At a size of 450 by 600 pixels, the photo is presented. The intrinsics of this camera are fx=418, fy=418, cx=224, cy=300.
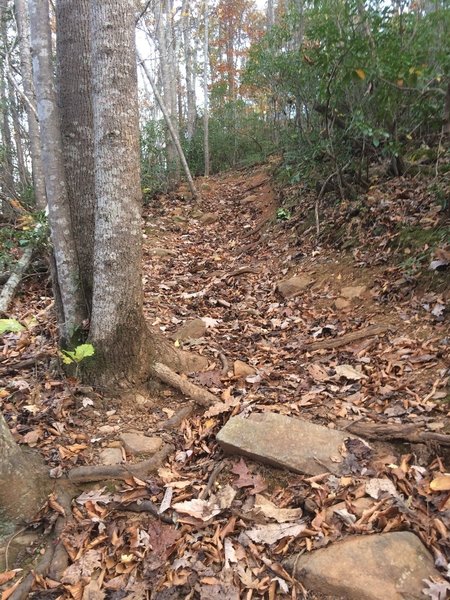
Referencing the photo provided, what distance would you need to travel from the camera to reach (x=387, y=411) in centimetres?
309

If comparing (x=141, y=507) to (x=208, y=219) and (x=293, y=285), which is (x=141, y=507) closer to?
(x=293, y=285)

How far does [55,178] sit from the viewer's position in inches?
145

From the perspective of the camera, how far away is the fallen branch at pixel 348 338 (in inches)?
165

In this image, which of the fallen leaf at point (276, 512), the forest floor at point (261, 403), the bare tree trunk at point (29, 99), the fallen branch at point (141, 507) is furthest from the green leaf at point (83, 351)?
the bare tree trunk at point (29, 99)

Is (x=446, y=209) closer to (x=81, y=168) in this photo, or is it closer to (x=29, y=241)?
(x=81, y=168)

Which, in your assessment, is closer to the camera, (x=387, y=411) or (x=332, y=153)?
(x=387, y=411)

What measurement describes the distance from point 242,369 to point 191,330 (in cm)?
103

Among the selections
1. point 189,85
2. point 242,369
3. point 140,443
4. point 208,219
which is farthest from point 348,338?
point 189,85

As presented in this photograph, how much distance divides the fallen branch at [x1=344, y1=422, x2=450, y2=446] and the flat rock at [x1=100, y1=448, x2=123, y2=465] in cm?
163

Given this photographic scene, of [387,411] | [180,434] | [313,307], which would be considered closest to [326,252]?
[313,307]

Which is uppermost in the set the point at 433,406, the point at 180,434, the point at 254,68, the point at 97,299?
the point at 254,68

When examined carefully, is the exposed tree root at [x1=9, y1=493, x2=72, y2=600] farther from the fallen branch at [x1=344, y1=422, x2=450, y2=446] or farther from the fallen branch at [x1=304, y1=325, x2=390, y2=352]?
the fallen branch at [x1=304, y1=325, x2=390, y2=352]

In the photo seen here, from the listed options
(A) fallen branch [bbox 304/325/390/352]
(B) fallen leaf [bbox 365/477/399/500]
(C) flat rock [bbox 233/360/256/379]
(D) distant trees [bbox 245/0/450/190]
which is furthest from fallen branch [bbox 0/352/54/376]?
(D) distant trees [bbox 245/0/450/190]

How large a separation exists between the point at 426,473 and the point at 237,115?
15.9 metres
